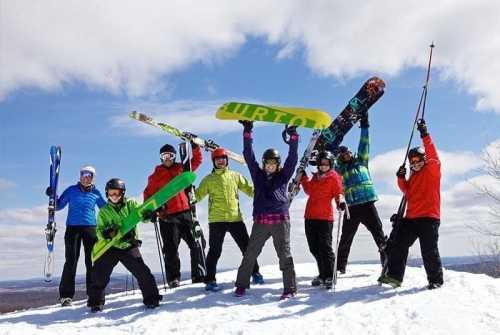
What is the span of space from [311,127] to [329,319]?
3151mm

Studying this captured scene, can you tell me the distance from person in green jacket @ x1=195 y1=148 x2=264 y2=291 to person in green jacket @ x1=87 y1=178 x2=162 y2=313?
3.87 ft

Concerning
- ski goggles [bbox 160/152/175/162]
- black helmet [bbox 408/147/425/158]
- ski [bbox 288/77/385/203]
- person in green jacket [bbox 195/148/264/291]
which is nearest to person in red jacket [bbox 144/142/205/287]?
ski goggles [bbox 160/152/175/162]

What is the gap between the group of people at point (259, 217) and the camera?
22.7 feet

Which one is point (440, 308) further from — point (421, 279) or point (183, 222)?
point (183, 222)

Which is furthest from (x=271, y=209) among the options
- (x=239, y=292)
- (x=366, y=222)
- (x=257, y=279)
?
(x=366, y=222)

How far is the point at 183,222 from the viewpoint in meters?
8.19

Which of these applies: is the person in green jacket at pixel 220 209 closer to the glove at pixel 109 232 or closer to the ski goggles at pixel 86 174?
the glove at pixel 109 232

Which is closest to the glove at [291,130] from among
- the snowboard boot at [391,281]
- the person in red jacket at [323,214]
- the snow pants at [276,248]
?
the person in red jacket at [323,214]

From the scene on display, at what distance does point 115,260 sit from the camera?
6930 mm

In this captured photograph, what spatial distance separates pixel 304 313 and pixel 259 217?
61.4 inches

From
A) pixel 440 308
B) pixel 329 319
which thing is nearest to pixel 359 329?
pixel 329 319

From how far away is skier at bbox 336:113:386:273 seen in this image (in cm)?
804

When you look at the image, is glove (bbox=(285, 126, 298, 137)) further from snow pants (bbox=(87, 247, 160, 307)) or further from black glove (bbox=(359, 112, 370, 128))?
snow pants (bbox=(87, 247, 160, 307))

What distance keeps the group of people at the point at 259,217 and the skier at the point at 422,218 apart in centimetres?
1
